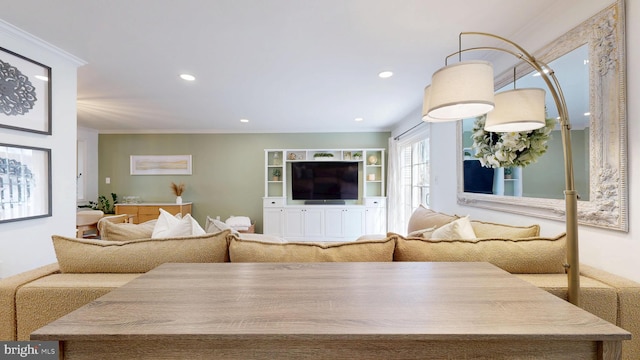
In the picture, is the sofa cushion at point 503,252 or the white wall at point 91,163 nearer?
the sofa cushion at point 503,252

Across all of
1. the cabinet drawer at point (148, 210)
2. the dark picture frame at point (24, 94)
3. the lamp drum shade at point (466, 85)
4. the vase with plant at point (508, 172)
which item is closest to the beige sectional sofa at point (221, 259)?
the lamp drum shade at point (466, 85)

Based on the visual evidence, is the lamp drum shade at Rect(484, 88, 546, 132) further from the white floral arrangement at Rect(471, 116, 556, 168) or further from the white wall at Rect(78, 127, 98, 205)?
the white wall at Rect(78, 127, 98, 205)

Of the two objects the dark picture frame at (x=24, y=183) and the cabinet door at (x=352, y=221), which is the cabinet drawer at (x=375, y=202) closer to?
the cabinet door at (x=352, y=221)

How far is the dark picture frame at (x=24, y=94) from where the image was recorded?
1.89m

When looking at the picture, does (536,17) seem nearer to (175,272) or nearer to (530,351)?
(530,351)

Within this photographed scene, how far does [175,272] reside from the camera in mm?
1035

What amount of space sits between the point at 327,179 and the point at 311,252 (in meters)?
4.07

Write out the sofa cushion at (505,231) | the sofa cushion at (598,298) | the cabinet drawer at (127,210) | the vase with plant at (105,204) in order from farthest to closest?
the vase with plant at (105,204) < the cabinet drawer at (127,210) < the sofa cushion at (505,231) < the sofa cushion at (598,298)

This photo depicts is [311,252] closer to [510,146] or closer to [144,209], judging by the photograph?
[510,146]

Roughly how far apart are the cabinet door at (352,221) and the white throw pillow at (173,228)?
12.0ft

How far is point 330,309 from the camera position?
718mm

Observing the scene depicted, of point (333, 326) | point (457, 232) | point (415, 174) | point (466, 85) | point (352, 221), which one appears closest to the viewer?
point (333, 326)

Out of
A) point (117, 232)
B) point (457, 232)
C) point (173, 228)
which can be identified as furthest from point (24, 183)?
point (457, 232)

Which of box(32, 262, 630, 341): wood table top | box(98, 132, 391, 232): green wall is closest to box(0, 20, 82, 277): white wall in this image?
box(32, 262, 630, 341): wood table top
